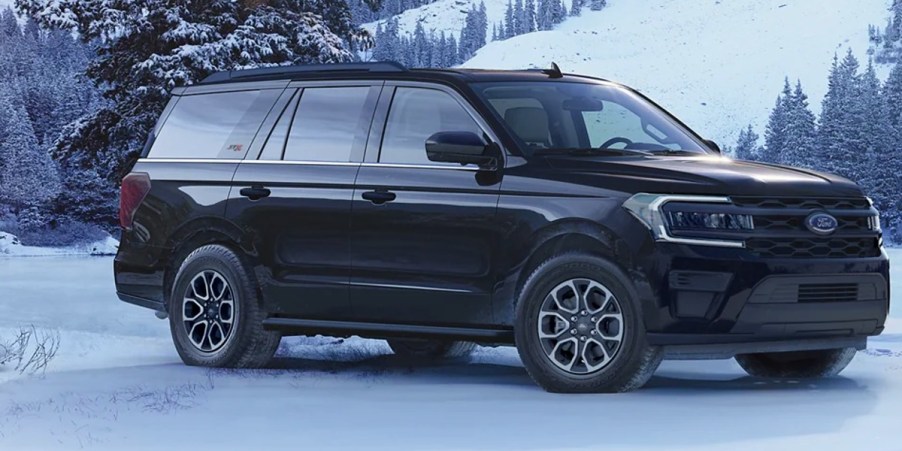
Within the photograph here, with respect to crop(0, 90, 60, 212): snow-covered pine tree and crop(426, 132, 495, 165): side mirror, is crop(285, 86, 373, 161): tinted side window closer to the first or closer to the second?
crop(426, 132, 495, 165): side mirror

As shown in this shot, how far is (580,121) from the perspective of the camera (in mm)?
9977

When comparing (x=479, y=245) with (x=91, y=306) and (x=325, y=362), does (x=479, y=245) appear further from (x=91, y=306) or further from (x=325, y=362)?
(x=91, y=306)

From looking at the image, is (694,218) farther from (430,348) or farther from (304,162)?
(430,348)

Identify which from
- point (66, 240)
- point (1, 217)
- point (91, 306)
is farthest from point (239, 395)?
point (1, 217)

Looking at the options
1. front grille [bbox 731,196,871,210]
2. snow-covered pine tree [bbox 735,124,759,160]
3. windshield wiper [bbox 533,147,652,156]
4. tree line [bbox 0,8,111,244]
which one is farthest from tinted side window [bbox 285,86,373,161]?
snow-covered pine tree [bbox 735,124,759,160]

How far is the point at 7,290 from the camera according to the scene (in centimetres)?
2966

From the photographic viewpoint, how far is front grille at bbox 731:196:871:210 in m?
8.64

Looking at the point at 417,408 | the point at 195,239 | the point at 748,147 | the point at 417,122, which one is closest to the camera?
the point at 417,408

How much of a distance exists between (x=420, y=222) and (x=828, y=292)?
7.90 ft

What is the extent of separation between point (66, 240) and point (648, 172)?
87162mm

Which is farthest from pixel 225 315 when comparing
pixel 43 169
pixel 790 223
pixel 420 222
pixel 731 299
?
pixel 43 169

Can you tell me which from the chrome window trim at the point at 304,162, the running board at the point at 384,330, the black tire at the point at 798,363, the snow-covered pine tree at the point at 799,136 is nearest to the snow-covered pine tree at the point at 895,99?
the snow-covered pine tree at the point at 799,136

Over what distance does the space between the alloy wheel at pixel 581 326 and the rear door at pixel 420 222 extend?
512 mm

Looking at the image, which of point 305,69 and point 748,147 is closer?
point 305,69
